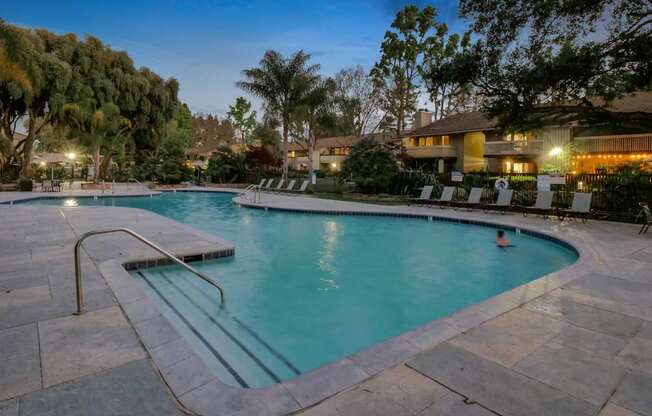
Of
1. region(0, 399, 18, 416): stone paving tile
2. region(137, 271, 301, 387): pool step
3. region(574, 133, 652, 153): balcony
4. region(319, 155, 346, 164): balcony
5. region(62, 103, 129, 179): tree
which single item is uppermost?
region(62, 103, 129, 179): tree

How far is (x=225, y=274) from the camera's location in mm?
7062

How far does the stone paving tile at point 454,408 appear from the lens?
2.36 metres

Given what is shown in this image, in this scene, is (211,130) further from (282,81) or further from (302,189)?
(302,189)

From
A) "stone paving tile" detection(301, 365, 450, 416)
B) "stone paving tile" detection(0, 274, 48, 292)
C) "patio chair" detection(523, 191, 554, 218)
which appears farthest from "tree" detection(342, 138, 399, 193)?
"stone paving tile" detection(301, 365, 450, 416)

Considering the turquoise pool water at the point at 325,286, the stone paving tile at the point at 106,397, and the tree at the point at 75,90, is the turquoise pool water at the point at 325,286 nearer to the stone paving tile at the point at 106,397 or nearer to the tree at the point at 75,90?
the stone paving tile at the point at 106,397

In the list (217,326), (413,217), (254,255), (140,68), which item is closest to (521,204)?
(413,217)

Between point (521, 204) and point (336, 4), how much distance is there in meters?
25.9

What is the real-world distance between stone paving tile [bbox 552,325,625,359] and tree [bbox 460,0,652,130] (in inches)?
406

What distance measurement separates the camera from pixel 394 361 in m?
3.06

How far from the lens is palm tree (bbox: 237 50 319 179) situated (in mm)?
26406

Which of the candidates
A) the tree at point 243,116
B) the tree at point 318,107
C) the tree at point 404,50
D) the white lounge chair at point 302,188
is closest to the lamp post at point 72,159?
the tree at point 318,107

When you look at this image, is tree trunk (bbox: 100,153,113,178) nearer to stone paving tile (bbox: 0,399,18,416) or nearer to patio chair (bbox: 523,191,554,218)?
patio chair (bbox: 523,191,554,218)

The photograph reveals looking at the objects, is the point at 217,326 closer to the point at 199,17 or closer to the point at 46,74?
the point at 46,74

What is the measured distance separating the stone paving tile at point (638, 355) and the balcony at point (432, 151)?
2812cm
